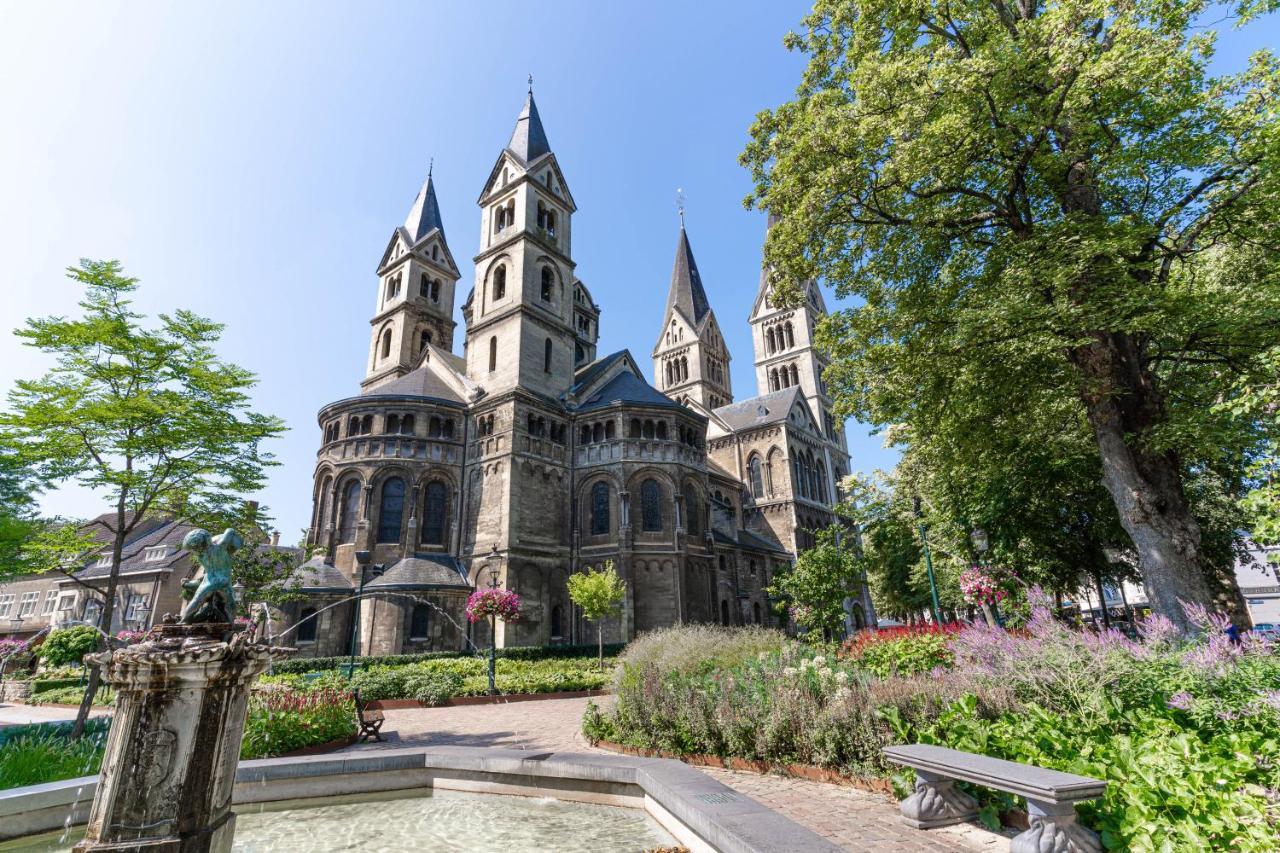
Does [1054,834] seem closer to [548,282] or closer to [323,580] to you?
[323,580]

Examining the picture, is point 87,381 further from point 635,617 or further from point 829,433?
point 829,433

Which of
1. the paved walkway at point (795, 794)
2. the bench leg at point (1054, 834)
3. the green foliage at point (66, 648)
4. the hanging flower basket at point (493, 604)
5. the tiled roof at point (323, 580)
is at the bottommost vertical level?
the paved walkway at point (795, 794)

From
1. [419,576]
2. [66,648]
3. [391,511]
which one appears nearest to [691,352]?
[391,511]

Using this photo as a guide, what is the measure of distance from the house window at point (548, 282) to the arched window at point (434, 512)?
13.4m

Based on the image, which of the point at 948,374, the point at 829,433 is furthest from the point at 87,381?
the point at 829,433

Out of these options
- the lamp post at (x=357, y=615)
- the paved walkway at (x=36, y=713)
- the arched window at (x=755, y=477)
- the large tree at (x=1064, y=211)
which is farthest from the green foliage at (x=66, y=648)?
the arched window at (x=755, y=477)

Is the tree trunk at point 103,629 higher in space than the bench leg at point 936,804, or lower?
higher

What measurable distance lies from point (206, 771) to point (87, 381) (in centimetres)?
1496

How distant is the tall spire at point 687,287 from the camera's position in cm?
5922

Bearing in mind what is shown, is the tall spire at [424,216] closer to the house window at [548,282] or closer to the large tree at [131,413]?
the house window at [548,282]

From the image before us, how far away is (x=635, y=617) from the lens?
28.9m

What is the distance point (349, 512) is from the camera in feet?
96.1

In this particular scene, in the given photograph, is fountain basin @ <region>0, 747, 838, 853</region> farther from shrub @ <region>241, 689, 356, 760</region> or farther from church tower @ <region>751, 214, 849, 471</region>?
church tower @ <region>751, 214, 849, 471</region>

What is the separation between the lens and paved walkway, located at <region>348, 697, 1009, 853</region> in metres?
5.18
